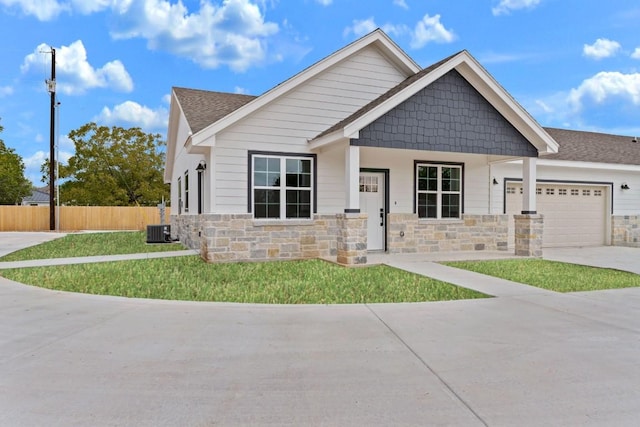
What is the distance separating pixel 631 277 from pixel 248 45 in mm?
19707

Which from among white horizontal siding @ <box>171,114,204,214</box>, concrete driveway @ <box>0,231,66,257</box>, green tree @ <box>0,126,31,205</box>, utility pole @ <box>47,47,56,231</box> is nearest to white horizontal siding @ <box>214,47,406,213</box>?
white horizontal siding @ <box>171,114,204,214</box>

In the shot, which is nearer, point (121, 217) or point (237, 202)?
point (237, 202)

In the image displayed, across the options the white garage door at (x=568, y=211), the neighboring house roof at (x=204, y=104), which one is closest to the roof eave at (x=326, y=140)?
the neighboring house roof at (x=204, y=104)

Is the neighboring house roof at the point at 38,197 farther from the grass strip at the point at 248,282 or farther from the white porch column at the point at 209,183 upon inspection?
the grass strip at the point at 248,282

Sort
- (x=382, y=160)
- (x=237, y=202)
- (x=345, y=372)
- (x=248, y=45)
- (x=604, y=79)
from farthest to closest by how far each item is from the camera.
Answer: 1. (x=604, y=79)
2. (x=248, y=45)
3. (x=382, y=160)
4. (x=237, y=202)
5. (x=345, y=372)

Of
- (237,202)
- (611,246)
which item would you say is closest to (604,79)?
(611,246)

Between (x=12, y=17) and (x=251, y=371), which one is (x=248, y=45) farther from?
(x=251, y=371)

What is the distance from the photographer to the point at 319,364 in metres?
3.90

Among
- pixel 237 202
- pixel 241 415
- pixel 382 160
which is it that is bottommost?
pixel 241 415

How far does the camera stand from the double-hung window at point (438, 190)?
41.6 ft

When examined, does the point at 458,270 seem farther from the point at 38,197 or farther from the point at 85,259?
the point at 38,197

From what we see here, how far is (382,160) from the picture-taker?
480 inches

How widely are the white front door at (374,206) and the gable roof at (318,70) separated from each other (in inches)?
Result: 128

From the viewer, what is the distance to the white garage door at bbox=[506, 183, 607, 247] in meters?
14.4
